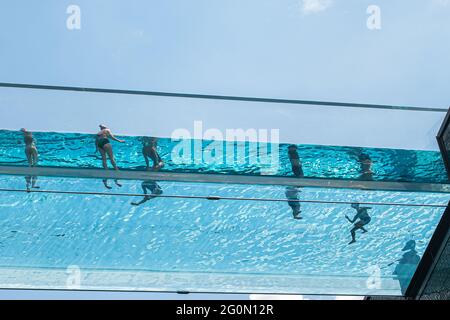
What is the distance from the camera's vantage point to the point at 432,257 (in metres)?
5.30

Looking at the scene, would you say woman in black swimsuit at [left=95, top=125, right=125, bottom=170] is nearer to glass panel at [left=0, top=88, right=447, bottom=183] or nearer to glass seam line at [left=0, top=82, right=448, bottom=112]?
glass panel at [left=0, top=88, right=447, bottom=183]

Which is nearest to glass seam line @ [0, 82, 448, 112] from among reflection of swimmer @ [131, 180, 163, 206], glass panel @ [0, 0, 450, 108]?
glass panel @ [0, 0, 450, 108]

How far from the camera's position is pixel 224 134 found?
432 cm

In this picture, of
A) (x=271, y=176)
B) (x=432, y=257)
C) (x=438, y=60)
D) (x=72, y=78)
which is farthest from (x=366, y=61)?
(x=72, y=78)

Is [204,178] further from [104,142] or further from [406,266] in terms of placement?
[406,266]

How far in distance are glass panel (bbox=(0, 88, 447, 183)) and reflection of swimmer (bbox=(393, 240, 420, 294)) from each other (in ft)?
3.34

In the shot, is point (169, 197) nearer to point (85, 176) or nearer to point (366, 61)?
point (85, 176)

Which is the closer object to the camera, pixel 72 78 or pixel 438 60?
pixel 72 78

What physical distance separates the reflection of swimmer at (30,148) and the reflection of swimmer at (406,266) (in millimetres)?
3122

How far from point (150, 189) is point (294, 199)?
1088 millimetres

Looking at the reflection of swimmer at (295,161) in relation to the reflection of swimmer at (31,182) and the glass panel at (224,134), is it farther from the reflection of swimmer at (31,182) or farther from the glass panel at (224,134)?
the reflection of swimmer at (31,182)

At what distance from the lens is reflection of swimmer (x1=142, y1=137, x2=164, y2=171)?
4.27 m

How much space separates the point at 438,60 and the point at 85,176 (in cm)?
285

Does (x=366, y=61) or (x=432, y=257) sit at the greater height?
(x=366, y=61)
